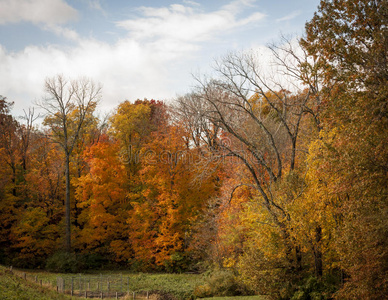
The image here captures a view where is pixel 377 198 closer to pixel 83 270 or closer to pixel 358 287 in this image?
pixel 358 287

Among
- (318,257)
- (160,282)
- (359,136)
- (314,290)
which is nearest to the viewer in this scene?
(359,136)

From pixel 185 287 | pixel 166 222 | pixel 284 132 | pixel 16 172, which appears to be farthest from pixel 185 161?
pixel 16 172

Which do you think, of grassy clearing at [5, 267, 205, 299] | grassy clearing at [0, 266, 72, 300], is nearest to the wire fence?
grassy clearing at [5, 267, 205, 299]

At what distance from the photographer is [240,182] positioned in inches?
967

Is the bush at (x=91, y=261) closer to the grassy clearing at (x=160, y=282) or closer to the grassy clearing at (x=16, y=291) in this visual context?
the grassy clearing at (x=160, y=282)

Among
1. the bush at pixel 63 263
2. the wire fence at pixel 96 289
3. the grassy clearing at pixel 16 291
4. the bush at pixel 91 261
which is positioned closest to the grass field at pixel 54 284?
the grassy clearing at pixel 16 291

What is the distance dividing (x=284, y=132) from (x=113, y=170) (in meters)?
15.4

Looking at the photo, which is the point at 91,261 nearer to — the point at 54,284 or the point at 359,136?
the point at 54,284

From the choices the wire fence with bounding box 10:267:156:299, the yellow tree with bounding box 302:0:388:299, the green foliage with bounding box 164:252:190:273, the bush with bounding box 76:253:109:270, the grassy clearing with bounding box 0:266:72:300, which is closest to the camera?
the yellow tree with bounding box 302:0:388:299

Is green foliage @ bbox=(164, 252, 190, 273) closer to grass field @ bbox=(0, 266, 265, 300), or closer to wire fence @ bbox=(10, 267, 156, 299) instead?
grass field @ bbox=(0, 266, 265, 300)

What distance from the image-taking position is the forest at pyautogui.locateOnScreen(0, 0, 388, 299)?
12.4 m

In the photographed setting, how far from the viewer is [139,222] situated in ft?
101

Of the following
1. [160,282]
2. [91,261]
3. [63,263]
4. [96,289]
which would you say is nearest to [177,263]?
[160,282]

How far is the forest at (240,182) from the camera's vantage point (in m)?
12.4
